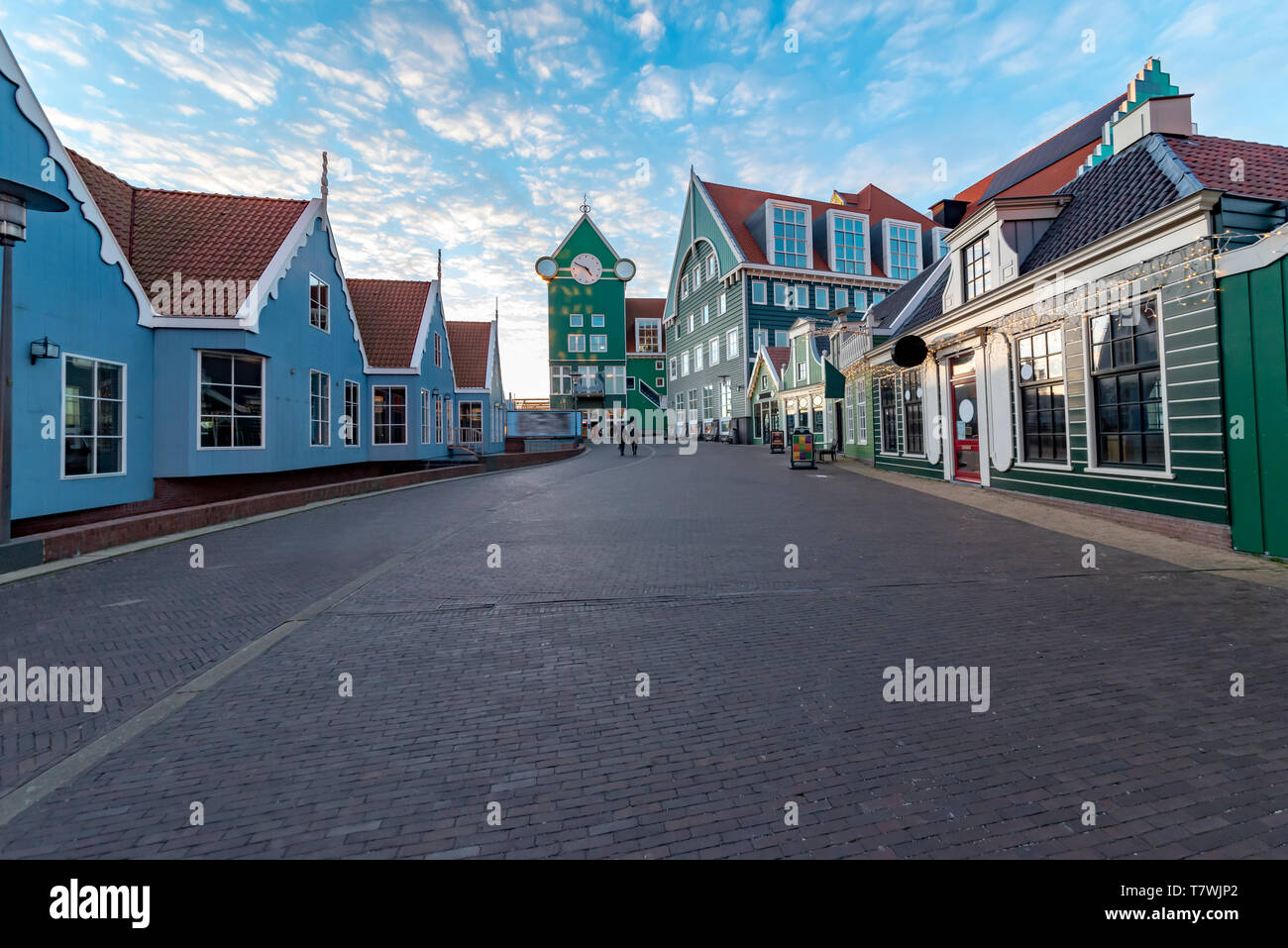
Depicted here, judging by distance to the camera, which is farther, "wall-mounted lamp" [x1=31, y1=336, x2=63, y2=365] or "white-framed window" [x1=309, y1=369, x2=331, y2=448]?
"white-framed window" [x1=309, y1=369, x2=331, y2=448]

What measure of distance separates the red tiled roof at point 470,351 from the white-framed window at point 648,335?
3466 cm

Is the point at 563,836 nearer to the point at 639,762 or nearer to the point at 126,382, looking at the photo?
the point at 639,762

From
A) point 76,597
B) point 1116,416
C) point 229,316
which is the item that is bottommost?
point 76,597

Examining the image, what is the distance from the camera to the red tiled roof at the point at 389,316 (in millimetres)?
22469

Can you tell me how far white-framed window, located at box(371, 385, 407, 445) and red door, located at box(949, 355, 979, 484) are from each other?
18468 mm

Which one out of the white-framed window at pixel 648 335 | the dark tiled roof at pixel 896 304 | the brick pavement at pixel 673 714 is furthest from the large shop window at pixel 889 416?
the white-framed window at pixel 648 335

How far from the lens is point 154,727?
348 cm

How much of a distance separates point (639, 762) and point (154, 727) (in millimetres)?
2834

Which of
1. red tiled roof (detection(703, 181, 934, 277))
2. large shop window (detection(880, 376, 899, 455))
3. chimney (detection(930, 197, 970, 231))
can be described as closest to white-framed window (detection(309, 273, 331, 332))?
large shop window (detection(880, 376, 899, 455))

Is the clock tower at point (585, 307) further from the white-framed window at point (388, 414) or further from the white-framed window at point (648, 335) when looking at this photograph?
the white-framed window at point (388, 414)

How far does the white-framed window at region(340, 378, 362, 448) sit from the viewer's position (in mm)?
19547

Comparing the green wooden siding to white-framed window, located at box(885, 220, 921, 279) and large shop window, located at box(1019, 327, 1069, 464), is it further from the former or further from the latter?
white-framed window, located at box(885, 220, 921, 279)

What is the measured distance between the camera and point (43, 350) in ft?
30.7
